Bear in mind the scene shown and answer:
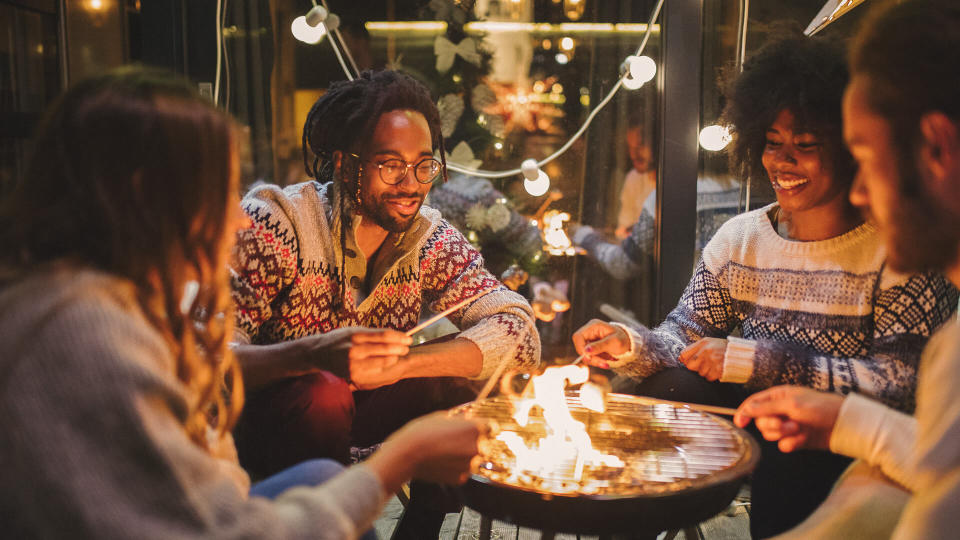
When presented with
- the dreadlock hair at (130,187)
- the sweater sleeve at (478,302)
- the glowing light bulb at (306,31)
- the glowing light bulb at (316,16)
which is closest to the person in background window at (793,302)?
the sweater sleeve at (478,302)

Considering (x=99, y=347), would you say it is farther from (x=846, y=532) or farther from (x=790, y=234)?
(x=790, y=234)

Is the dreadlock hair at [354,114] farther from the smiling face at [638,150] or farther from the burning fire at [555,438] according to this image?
the smiling face at [638,150]

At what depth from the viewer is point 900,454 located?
1.46 meters

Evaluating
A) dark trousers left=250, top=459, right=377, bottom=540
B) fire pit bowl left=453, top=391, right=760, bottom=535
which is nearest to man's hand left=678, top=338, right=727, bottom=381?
fire pit bowl left=453, top=391, right=760, bottom=535

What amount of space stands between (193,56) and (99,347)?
10.2 feet

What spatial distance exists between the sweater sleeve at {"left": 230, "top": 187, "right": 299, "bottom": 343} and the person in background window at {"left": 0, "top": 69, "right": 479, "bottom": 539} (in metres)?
0.96

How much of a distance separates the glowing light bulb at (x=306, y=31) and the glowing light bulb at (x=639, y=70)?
1537 mm

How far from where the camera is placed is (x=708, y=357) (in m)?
2.23

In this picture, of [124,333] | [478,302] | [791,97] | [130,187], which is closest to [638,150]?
[791,97]

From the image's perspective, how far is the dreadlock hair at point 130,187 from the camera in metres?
0.99

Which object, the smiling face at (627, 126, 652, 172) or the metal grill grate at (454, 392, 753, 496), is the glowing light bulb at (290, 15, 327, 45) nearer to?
the smiling face at (627, 126, 652, 172)

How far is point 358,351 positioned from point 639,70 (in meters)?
2.28

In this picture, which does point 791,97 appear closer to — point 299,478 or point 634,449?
point 634,449

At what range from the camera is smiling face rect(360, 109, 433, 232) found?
241cm
